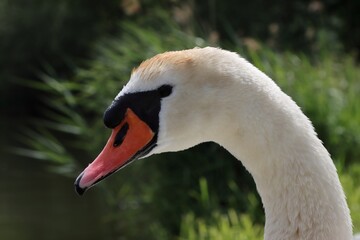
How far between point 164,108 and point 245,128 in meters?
0.25

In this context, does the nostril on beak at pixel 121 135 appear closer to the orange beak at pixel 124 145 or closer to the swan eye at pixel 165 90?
the orange beak at pixel 124 145

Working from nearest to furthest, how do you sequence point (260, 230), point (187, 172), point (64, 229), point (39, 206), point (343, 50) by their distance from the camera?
point (260, 230) → point (187, 172) → point (64, 229) → point (39, 206) → point (343, 50)

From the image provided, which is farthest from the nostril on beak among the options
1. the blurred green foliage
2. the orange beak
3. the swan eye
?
the blurred green foliage

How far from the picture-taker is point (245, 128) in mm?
2527

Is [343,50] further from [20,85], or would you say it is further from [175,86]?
[175,86]

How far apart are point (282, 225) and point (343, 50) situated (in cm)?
947

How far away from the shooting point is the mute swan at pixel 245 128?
2.52m

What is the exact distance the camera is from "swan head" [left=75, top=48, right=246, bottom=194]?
2574 mm

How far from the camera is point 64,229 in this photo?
32.7 feet

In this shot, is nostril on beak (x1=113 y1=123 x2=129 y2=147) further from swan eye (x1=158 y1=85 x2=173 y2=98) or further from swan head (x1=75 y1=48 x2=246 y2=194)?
swan eye (x1=158 y1=85 x2=173 y2=98)

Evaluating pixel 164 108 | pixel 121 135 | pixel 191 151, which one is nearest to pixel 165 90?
pixel 164 108

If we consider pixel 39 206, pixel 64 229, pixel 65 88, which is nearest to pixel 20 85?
pixel 39 206

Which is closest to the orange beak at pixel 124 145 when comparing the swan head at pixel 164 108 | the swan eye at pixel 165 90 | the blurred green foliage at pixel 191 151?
the swan head at pixel 164 108

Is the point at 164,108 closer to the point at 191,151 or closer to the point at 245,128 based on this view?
the point at 245,128
